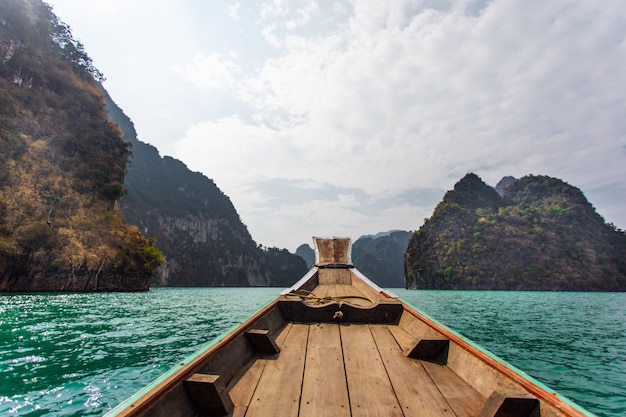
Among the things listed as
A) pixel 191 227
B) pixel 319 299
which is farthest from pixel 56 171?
pixel 191 227

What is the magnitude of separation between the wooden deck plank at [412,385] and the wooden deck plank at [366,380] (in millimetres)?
72

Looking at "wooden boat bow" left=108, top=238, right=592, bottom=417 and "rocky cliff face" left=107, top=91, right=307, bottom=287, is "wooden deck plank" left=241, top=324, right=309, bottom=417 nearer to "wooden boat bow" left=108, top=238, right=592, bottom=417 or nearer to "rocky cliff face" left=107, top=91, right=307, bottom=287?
"wooden boat bow" left=108, top=238, right=592, bottom=417

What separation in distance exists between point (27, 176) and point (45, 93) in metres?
20.3

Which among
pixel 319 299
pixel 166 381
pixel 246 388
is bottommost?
pixel 246 388

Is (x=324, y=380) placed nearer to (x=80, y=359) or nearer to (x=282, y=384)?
(x=282, y=384)

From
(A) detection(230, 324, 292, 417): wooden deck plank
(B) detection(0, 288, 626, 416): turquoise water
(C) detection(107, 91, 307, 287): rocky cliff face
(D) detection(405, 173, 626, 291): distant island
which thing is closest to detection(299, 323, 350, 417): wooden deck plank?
(A) detection(230, 324, 292, 417): wooden deck plank

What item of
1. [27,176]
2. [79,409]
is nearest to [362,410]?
[79,409]

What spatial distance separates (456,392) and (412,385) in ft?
1.25

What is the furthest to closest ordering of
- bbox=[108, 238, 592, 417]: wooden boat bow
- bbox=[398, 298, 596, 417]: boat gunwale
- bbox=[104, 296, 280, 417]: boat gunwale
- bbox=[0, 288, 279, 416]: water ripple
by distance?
bbox=[0, 288, 279, 416]: water ripple, bbox=[108, 238, 592, 417]: wooden boat bow, bbox=[398, 298, 596, 417]: boat gunwale, bbox=[104, 296, 280, 417]: boat gunwale

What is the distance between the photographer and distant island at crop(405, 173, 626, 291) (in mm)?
84125

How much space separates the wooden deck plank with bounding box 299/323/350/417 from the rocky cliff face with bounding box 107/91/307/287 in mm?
122570

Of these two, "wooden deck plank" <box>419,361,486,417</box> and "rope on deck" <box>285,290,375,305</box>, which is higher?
"rope on deck" <box>285,290,375,305</box>

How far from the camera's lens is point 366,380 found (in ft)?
9.58

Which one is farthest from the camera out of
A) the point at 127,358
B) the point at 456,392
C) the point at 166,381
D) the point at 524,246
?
the point at 524,246
